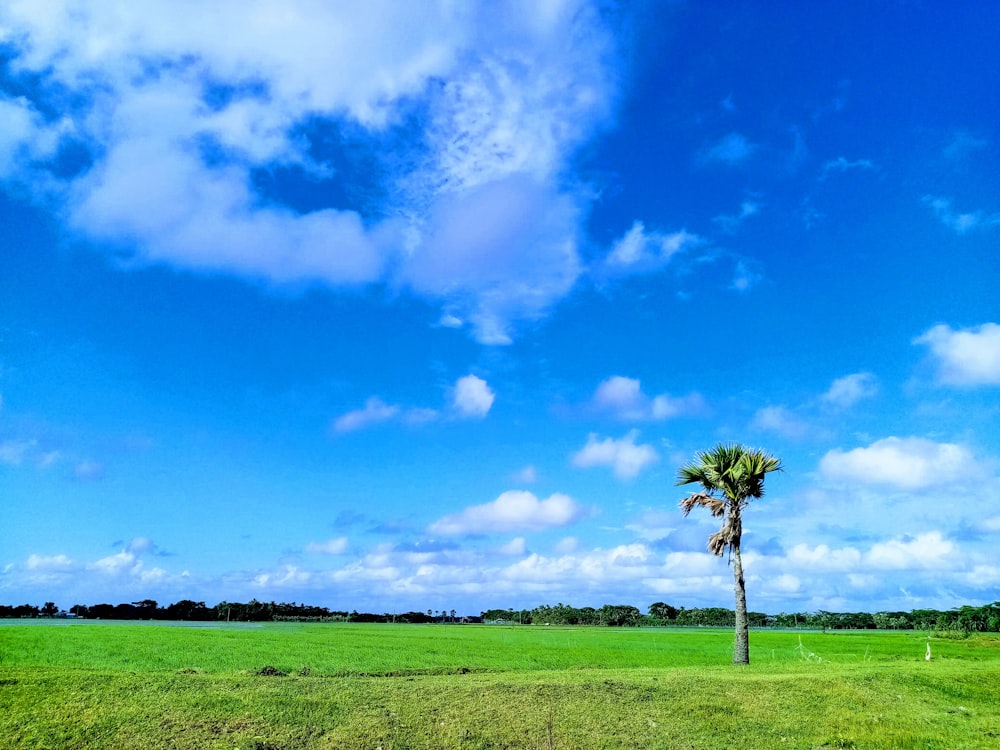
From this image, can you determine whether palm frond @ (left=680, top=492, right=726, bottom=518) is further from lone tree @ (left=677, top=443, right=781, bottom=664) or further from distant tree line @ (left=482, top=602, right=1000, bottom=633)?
distant tree line @ (left=482, top=602, right=1000, bottom=633)

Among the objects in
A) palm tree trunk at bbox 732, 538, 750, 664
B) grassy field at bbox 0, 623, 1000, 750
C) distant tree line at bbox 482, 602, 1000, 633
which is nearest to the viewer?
grassy field at bbox 0, 623, 1000, 750

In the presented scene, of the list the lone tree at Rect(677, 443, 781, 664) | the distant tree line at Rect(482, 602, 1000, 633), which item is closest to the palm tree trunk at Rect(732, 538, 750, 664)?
the lone tree at Rect(677, 443, 781, 664)

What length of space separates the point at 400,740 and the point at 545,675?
23.9 ft

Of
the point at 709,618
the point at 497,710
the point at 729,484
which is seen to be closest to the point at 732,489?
the point at 729,484

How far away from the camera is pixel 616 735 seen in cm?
1399

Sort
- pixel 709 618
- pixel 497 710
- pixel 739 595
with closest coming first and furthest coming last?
pixel 497 710, pixel 739 595, pixel 709 618

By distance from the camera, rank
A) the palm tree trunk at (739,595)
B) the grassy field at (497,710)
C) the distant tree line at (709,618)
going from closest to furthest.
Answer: the grassy field at (497,710) → the palm tree trunk at (739,595) → the distant tree line at (709,618)

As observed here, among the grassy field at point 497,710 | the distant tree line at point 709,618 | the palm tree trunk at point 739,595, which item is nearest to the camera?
the grassy field at point 497,710

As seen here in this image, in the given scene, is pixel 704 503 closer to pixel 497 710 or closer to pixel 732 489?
pixel 732 489

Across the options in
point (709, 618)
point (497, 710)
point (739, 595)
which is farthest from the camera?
point (709, 618)

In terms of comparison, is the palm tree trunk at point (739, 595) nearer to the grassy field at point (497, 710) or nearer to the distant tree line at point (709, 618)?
the grassy field at point (497, 710)

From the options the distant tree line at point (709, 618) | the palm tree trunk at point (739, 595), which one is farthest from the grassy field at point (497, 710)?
the distant tree line at point (709, 618)

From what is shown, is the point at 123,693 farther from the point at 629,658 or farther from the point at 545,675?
the point at 629,658

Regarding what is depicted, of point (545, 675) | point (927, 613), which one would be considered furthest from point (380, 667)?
point (927, 613)
